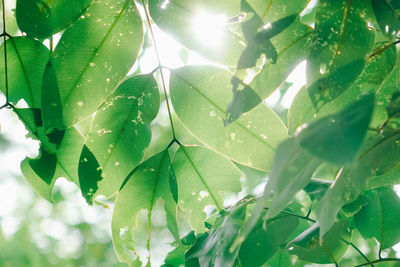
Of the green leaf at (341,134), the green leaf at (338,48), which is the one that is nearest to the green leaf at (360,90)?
the green leaf at (338,48)

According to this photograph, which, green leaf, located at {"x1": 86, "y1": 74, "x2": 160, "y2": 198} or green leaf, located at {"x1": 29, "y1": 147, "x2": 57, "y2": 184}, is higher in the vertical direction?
green leaf, located at {"x1": 86, "y1": 74, "x2": 160, "y2": 198}

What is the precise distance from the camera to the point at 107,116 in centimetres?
84

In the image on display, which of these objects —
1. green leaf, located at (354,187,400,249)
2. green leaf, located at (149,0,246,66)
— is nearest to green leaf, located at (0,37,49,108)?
green leaf, located at (149,0,246,66)

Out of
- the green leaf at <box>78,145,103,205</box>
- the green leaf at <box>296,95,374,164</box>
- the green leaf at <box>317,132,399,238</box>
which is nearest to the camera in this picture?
the green leaf at <box>296,95,374,164</box>

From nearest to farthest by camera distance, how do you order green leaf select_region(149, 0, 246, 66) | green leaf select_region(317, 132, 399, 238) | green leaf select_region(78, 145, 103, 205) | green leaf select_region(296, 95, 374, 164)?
green leaf select_region(296, 95, 374, 164) < green leaf select_region(317, 132, 399, 238) < green leaf select_region(149, 0, 246, 66) < green leaf select_region(78, 145, 103, 205)

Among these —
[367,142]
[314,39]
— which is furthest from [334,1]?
[367,142]

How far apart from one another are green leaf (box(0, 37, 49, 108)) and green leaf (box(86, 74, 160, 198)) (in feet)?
0.54

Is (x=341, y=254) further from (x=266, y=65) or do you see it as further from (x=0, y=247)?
(x=0, y=247)

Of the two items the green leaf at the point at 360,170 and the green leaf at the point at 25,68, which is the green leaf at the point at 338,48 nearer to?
the green leaf at the point at 360,170

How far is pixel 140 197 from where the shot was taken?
863 mm

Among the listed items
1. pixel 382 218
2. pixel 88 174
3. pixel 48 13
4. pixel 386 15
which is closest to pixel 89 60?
pixel 48 13

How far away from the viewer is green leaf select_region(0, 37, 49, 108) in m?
0.87

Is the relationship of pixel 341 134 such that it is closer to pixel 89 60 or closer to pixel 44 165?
pixel 89 60

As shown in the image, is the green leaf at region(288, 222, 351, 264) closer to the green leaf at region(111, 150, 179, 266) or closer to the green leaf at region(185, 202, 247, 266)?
the green leaf at region(185, 202, 247, 266)
